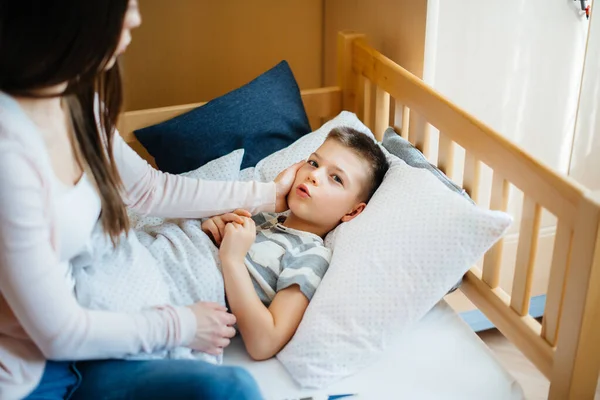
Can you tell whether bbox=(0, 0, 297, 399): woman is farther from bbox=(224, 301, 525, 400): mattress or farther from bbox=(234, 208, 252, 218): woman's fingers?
bbox=(234, 208, 252, 218): woman's fingers

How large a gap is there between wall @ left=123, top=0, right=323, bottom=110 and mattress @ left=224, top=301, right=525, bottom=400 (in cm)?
107

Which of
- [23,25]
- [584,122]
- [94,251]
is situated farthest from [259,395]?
[584,122]

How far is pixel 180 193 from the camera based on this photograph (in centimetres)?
134

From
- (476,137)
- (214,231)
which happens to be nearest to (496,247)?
(476,137)

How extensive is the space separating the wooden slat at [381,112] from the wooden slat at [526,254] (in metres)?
0.61

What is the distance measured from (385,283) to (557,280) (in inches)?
11.3

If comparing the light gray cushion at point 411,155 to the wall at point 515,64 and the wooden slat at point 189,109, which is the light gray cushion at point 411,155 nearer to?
the wall at point 515,64

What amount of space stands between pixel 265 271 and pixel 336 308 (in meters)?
0.17

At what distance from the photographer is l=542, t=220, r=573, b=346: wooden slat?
111cm

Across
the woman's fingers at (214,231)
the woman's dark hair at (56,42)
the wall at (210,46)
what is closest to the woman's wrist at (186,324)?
the woman's fingers at (214,231)

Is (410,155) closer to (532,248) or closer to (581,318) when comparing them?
(532,248)

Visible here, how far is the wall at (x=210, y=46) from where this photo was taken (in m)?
2.03

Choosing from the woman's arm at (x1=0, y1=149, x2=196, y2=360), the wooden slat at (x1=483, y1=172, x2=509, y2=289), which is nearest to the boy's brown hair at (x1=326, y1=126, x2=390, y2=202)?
the wooden slat at (x1=483, y1=172, x2=509, y2=289)

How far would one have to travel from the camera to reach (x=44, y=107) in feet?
3.25
